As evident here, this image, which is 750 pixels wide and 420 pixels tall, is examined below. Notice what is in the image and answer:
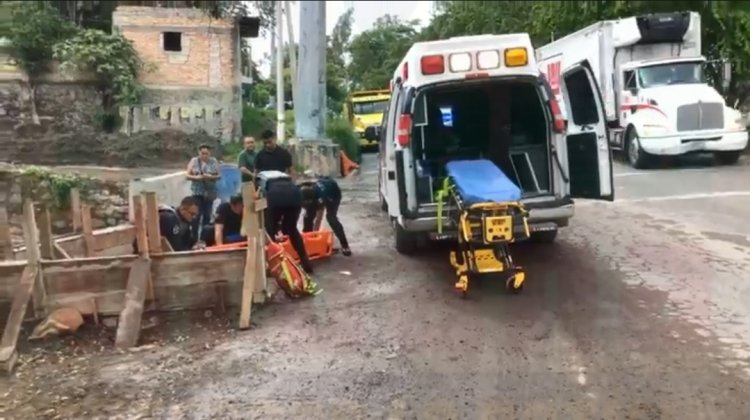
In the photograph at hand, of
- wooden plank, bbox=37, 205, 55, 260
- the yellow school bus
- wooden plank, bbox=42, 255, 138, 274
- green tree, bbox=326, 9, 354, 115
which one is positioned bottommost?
wooden plank, bbox=42, 255, 138, 274

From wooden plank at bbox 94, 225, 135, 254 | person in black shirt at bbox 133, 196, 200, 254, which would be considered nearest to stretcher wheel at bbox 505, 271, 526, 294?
person in black shirt at bbox 133, 196, 200, 254

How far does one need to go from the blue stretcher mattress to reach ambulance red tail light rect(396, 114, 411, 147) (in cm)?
55

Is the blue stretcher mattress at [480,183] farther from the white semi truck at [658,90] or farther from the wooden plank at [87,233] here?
the white semi truck at [658,90]

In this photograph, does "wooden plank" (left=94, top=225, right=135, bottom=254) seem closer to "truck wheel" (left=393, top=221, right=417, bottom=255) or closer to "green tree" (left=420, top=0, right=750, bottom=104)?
"truck wheel" (left=393, top=221, right=417, bottom=255)

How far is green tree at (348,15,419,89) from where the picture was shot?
54312 millimetres

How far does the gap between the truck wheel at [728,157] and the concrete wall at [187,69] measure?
1342cm

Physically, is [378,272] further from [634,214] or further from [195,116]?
[195,116]

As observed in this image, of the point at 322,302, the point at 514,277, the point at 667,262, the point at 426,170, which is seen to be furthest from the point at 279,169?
the point at 667,262

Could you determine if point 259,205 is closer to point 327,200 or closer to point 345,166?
point 327,200

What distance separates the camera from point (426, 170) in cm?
1002

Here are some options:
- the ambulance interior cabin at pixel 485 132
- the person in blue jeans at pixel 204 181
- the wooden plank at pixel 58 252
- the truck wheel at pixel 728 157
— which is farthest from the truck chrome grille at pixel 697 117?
the wooden plank at pixel 58 252

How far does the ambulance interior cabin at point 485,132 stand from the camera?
978 cm

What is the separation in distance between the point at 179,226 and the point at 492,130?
3.65 m

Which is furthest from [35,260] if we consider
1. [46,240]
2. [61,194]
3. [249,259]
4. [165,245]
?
[61,194]
